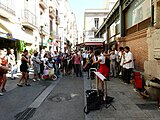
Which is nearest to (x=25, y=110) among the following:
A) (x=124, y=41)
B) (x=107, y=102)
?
(x=107, y=102)

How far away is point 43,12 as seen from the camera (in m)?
31.3

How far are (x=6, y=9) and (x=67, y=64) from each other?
6.43m

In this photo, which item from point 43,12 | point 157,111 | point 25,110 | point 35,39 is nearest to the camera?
point 157,111

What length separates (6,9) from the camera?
17.1m

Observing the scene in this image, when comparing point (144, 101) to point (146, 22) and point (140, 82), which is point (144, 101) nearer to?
point (140, 82)

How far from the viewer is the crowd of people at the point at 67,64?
8594 millimetres

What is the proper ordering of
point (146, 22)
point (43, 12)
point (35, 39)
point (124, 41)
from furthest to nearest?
point (43, 12)
point (35, 39)
point (124, 41)
point (146, 22)

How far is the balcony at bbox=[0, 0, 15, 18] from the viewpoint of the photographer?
16.2 m

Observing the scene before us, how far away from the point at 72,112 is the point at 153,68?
3.56m

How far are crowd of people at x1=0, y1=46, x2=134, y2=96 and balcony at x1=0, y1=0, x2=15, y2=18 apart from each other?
3751 millimetres

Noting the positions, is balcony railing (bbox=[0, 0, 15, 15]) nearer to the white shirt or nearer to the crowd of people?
the crowd of people

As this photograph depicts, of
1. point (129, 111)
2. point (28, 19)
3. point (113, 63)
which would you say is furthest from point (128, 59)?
point (28, 19)

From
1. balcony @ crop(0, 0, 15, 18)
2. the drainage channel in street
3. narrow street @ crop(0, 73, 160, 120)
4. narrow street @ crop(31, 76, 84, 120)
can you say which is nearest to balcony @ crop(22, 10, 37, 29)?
balcony @ crop(0, 0, 15, 18)

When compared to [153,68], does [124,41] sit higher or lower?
higher
